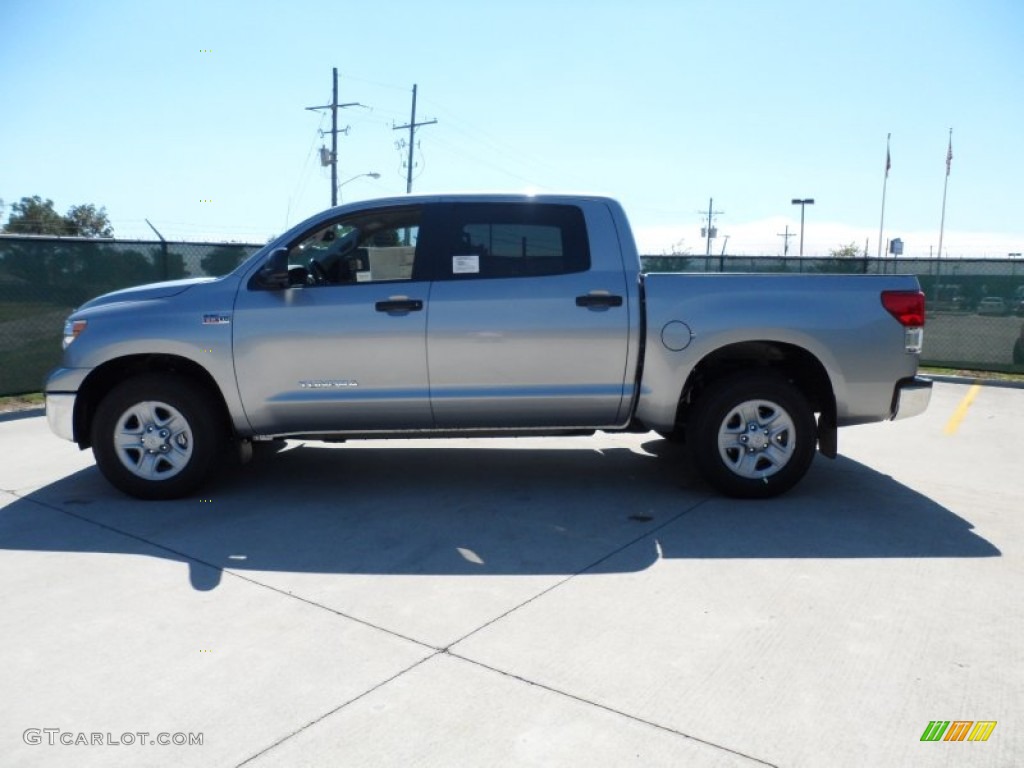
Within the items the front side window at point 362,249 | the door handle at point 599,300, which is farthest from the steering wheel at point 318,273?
the door handle at point 599,300

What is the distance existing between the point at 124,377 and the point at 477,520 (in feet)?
8.64

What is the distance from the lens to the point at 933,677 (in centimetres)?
312

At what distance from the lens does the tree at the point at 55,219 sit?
56.2m

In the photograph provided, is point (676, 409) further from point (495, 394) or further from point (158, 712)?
point (158, 712)

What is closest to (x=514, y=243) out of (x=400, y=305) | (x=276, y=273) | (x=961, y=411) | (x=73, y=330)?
(x=400, y=305)

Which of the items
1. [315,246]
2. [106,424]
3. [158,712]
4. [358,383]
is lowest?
[158,712]

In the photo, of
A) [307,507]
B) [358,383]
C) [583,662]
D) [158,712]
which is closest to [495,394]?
[358,383]

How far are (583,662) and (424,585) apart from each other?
1.06 m

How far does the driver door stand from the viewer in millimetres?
5258

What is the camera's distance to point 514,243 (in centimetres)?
541

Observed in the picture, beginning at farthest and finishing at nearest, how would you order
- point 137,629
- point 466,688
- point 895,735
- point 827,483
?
point 827,483, point 137,629, point 466,688, point 895,735

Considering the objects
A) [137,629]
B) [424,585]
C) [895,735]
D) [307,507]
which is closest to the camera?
[895,735]
